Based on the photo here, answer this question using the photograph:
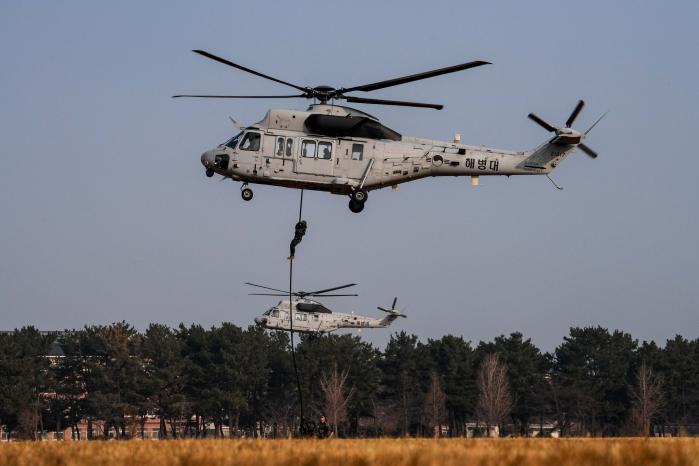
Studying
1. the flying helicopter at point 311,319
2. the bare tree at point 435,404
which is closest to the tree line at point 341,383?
the bare tree at point 435,404

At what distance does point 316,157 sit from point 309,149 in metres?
0.42

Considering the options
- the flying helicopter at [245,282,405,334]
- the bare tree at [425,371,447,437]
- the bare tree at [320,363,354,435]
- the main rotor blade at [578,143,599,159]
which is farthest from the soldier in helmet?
the bare tree at [425,371,447,437]

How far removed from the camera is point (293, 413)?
16438 cm

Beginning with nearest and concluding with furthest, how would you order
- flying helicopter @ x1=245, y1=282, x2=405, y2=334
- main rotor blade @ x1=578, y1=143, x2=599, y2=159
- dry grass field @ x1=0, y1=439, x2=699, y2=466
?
dry grass field @ x1=0, y1=439, x2=699, y2=466 → main rotor blade @ x1=578, y1=143, x2=599, y2=159 → flying helicopter @ x1=245, y1=282, x2=405, y2=334

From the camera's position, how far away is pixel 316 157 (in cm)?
5075

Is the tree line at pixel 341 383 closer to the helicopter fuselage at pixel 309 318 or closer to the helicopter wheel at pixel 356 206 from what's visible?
the helicopter fuselage at pixel 309 318

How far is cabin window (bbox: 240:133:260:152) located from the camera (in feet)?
170

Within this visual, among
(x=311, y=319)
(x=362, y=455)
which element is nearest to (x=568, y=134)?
(x=362, y=455)

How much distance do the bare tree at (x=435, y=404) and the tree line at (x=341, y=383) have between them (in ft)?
0.63

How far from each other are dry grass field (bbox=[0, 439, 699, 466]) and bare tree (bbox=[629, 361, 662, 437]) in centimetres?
12375

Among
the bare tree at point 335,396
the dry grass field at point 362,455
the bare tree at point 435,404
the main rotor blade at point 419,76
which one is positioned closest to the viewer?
the dry grass field at point 362,455

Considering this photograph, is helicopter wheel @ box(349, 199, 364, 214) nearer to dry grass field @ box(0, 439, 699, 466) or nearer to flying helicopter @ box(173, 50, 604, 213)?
flying helicopter @ box(173, 50, 604, 213)

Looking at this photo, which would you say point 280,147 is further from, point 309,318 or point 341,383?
point 341,383

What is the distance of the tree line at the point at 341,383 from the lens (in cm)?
15462
